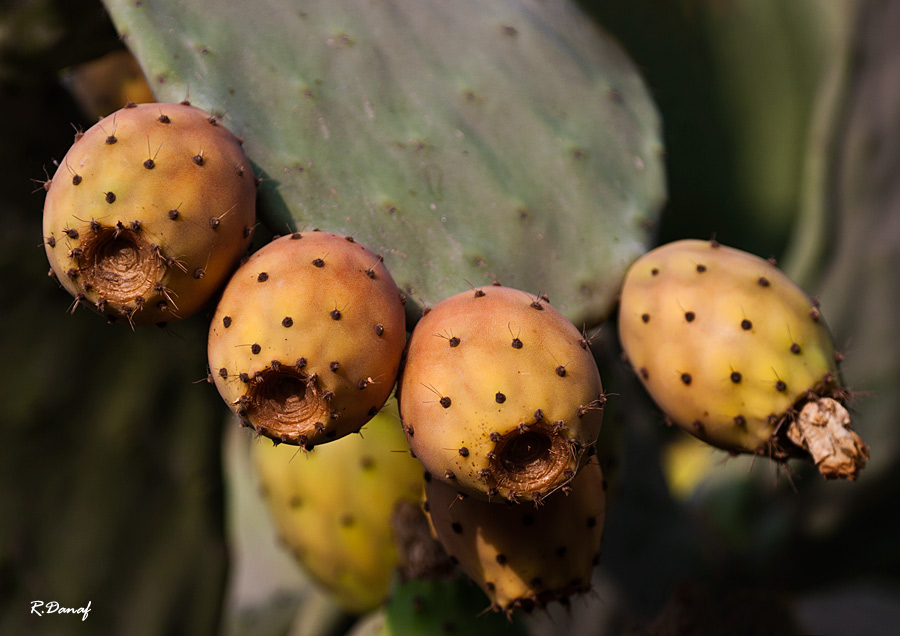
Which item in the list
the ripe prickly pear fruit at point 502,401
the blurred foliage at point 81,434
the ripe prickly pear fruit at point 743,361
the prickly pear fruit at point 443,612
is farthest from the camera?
the blurred foliage at point 81,434

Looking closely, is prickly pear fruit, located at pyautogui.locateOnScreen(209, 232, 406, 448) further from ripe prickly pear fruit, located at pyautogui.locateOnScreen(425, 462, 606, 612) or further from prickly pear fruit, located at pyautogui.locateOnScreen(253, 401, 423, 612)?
prickly pear fruit, located at pyautogui.locateOnScreen(253, 401, 423, 612)

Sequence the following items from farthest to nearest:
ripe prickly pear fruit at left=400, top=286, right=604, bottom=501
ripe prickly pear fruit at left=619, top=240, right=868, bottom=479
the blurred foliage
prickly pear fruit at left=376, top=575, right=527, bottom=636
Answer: the blurred foliage < prickly pear fruit at left=376, top=575, right=527, bottom=636 < ripe prickly pear fruit at left=619, top=240, right=868, bottom=479 < ripe prickly pear fruit at left=400, top=286, right=604, bottom=501

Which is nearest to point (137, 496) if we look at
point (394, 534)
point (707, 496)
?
point (394, 534)

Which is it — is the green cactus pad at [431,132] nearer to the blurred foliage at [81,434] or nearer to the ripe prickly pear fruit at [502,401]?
the ripe prickly pear fruit at [502,401]

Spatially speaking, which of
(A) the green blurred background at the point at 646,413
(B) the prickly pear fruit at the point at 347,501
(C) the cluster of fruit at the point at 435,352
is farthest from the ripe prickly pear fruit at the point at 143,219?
(B) the prickly pear fruit at the point at 347,501

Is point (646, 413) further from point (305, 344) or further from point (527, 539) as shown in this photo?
point (305, 344)

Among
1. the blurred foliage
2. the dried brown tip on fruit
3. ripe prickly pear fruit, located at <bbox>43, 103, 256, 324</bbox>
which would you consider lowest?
the blurred foliage
